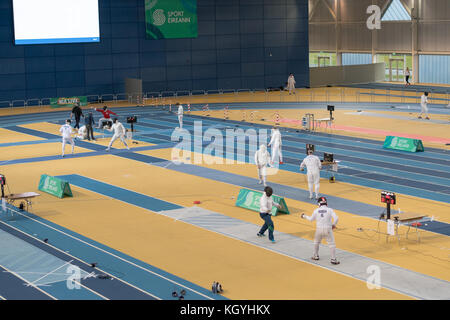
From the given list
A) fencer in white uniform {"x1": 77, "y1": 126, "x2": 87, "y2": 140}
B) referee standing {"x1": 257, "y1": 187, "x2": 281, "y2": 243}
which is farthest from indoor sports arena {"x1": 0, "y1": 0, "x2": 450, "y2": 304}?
fencer in white uniform {"x1": 77, "y1": 126, "x2": 87, "y2": 140}

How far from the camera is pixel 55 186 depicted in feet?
79.9

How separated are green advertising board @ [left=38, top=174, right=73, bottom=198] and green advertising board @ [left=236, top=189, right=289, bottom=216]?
18.6 ft

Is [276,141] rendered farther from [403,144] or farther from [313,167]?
[403,144]

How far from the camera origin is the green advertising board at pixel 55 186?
2391 centimetres

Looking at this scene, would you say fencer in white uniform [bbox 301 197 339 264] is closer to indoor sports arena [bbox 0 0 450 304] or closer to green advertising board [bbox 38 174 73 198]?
indoor sports arena [bbox 0 0 450 304]

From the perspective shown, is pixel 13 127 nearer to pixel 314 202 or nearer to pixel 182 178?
pixel 182 178

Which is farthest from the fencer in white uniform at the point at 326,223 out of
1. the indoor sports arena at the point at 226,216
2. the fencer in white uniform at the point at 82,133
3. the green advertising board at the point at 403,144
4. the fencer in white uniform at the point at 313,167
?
the fencer in white uniform at the point at 82,133

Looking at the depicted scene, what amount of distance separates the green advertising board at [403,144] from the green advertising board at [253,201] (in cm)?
1150

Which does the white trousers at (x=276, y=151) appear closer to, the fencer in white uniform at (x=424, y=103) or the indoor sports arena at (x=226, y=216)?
the indoor sports arena at (x=226, y=216)

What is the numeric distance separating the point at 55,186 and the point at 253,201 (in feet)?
22.4

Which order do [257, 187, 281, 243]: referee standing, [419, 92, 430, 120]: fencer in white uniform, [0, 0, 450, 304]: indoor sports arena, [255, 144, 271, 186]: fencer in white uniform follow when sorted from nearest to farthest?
[0, 0, 450, 304]: indoor sports arena < [257, 187, 281, 243]: referee standing < [255, 144, 271, 186]: fencer in white uniform < [419, 92, 430, 120]: fencer in white uniform

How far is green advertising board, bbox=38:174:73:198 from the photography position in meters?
23.9

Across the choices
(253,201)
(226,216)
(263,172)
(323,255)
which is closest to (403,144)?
(263,172)
